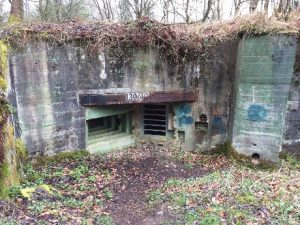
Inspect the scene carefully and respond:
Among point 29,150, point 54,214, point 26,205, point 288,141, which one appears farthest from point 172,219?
point 288,141

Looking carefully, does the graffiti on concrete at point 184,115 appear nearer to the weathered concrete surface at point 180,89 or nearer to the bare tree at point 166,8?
the weathered concrete surface at point 180,89

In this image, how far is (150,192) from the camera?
5.79 meters

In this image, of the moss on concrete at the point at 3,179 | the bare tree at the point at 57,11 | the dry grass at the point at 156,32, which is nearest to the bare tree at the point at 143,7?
the bare tree at the point at 57,11

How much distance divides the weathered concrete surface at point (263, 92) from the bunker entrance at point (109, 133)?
117 inches

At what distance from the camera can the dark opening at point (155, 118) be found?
8445 millimetres

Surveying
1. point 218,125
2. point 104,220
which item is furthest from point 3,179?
point 218,125

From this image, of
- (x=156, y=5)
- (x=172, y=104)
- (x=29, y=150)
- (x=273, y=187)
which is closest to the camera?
(x=273, y=187)

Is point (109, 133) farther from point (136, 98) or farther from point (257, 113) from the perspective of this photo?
point (257, 113)

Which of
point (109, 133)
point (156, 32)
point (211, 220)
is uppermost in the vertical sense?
point (156, 32)

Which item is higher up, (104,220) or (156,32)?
(156,32)

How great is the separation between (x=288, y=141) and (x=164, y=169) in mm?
3020

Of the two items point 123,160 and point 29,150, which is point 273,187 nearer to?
point 123,160

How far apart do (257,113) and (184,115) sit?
1910mm

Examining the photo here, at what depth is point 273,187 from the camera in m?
5.25
